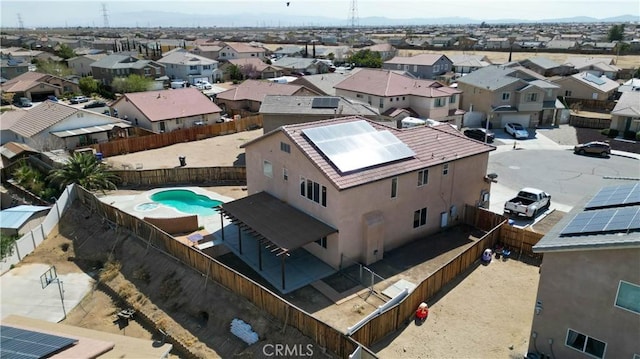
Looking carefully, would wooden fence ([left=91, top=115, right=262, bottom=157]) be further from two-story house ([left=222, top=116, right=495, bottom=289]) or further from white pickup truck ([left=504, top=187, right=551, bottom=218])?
white pickup truck ([left=504, top=187, right=551, bottom=218])

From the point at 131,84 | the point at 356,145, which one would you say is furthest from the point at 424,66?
the point at 356,145

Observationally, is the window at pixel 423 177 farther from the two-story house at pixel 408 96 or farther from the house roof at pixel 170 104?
the house roof at pixel 170 104

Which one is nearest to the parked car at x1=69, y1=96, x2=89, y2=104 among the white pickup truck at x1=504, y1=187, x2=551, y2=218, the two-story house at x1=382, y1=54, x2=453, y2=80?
the two-story house at x1=382, y1=54, x2=453, y2=80

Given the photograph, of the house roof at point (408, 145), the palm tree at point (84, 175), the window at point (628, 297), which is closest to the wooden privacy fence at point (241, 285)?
the palm tree at point (84, 175)

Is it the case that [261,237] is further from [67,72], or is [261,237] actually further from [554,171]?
[67,72]

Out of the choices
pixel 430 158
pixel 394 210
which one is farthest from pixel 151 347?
pixel 430 158
